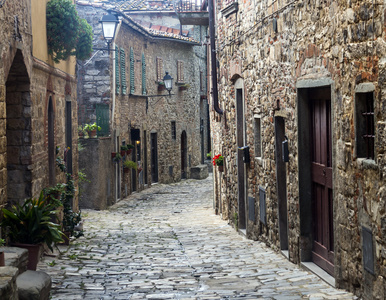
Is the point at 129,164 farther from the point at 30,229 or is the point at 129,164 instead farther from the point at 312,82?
the point at 312,82

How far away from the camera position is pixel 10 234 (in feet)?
Result: 21.9

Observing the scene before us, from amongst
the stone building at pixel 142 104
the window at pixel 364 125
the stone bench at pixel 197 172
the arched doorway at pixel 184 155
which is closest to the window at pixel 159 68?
the stone building at pixel 142 104

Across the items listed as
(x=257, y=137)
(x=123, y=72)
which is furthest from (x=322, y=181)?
(x=123, y=72)

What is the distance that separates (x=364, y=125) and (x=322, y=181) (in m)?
1.59

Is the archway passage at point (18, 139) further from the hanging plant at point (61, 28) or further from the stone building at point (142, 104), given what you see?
the stone building at point (142, 104)

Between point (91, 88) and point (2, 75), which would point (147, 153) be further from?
point (2, 75)

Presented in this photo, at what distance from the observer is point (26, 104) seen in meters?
8.13

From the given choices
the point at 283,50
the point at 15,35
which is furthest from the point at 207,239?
the point at 15,35

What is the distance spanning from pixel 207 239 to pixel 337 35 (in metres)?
5.58

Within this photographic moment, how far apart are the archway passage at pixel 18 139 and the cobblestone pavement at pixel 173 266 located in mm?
971

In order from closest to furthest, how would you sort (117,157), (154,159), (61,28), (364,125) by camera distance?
(364,125)
(61,28)
(117,157)
(154,159)

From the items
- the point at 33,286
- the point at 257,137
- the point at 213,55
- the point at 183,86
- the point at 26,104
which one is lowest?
the point at 33,286

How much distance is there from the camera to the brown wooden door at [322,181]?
20.7ft

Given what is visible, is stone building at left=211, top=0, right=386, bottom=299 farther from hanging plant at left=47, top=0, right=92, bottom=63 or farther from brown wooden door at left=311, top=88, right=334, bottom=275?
hanging plant at left=47, top=0, right=92, bottom=63
